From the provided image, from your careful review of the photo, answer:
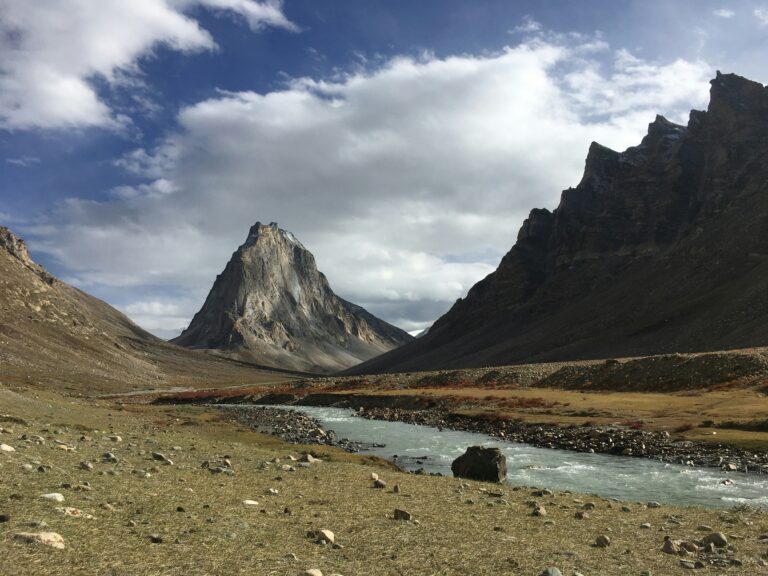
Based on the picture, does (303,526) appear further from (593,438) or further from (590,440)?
(593,438)

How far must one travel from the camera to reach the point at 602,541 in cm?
1225

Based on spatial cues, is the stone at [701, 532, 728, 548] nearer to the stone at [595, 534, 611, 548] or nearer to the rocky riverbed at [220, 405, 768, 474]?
the stone at [595, 534, 611, 548]

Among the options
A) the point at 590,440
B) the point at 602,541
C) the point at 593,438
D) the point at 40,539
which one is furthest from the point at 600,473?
the point at 40,539

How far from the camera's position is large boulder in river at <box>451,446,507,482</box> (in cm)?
2259

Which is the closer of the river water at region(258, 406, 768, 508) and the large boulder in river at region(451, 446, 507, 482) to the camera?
the river water at region(258, 406, 768, 508)

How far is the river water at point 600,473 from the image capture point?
2223 centimetres

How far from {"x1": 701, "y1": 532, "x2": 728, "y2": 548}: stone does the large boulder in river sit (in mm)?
10089

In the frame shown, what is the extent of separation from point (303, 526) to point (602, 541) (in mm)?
6616

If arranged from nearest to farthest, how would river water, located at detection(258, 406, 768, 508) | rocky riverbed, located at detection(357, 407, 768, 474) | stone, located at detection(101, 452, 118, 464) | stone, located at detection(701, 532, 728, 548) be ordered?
stone, located at detection(701, 532, 728, 548), stone, located at detection(101, 452, 118, 464), river water, located at detection(258, 406, 768, 508), rocky riverbed, located at detection(357, 407, 768, 474)

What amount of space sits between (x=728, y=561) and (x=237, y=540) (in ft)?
32.7

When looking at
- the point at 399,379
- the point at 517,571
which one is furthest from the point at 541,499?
the point at 399,379

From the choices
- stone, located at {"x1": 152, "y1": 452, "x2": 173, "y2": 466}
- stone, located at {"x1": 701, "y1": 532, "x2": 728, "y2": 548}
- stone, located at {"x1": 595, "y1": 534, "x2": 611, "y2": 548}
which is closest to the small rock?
stone, located at {"x1": 701, "y1": 532, "x2": 728, "y2": 548}

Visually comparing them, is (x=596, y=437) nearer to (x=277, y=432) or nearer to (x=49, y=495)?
(x=277, y=432)

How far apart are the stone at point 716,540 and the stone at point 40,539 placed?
13190 millimetres
